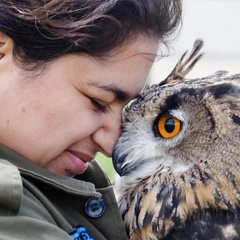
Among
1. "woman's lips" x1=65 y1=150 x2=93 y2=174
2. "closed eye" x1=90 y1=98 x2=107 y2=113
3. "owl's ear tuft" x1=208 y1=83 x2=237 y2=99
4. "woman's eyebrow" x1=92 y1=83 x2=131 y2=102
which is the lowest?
"woman's lips" x1=65 y1=150 x2=93 y2=174

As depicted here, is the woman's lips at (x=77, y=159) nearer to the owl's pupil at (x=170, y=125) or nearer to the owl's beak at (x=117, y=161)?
the owl's beak at (x=117, y=161)

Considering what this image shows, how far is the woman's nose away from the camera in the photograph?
→ 1490 millimetres

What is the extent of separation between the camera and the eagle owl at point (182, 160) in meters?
1.57

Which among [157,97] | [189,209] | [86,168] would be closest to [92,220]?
[86,168]

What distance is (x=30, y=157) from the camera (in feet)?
4.69

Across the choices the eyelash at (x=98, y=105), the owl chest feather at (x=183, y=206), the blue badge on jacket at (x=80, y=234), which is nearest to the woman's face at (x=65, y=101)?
the eyelash at (x=98, y=105)

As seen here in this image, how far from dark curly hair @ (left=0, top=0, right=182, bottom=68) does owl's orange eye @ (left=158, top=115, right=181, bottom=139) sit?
12.7 inches

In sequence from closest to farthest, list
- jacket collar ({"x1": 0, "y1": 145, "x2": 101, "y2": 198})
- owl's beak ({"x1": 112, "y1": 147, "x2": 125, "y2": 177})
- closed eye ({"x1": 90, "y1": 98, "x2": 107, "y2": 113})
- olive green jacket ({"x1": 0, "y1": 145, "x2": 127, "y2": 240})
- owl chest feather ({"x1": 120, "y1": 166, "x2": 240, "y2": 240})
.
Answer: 1. olive green jacket ({"x1": 0, "y1": 145, "x2": 127, "y2": 240})
2. jacket collar ({"x1": 0, "y1": 145, "x2": 101, "y2": 198})
3. closed eye ({"x1": 90, "y1": 98, "x2": 107, "y2": 113})
4. owl chest feather ({"x1": 120, "y1": 166, "x2": 240, "y2": 240})
5. owl's beak ({"x1": 112, "y1": 147, "x2": 125, "y2": 177})

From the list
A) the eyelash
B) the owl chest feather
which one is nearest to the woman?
the eyelash

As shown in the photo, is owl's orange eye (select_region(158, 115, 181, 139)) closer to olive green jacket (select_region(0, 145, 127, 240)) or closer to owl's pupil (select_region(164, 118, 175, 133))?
owl's pupil (select_region(164, 118, 175, 133))

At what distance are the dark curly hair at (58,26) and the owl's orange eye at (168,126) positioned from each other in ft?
1.06

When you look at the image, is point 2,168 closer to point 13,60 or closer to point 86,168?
point 13,60

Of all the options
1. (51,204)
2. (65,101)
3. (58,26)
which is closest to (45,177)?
(51,204)

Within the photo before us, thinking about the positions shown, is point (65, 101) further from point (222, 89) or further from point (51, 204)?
point (222, 89)
